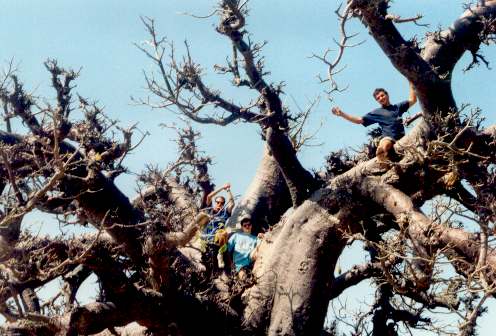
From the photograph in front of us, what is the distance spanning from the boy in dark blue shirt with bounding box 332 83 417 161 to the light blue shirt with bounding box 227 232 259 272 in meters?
1.66

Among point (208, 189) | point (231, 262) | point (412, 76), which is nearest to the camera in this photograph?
point (412, 76)

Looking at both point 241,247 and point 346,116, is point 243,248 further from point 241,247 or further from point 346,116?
point 346,116

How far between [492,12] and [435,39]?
26.6 inches

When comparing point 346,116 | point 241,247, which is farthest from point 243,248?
point 346,116

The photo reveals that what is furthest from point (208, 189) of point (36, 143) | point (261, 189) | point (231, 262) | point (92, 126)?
point (36, 143)

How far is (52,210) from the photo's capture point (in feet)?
16.2

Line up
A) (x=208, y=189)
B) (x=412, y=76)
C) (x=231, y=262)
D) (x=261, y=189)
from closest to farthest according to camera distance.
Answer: (x=412, y=76) < (x=231, y=262) < (x=261, y=189) < (x=208, y=189)

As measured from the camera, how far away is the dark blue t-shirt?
5.48 metres

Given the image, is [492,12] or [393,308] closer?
[492,12]

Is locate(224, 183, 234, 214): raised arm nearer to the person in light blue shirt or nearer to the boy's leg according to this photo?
the person in light blue shirt

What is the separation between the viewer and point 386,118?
18.1 ft

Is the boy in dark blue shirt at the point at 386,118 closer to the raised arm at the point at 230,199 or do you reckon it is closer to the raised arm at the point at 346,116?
the raised arm at the point at 346,116

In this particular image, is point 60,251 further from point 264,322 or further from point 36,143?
point 264,322

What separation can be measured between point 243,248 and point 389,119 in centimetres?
193
